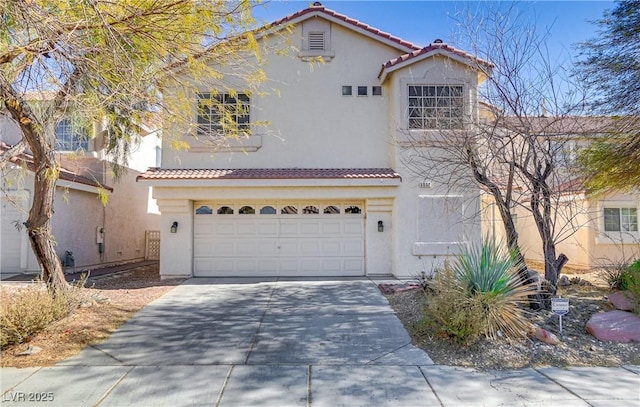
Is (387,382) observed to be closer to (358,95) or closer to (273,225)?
(273,225)

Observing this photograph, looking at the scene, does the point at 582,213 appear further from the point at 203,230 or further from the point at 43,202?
→ the point at 43,202

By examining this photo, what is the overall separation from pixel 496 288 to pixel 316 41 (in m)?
9.72

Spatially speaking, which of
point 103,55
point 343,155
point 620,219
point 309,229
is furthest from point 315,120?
point 620,219

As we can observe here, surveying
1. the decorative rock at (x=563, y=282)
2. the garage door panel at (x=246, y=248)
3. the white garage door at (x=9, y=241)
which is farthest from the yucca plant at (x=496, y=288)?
the white garage door at (x=9, y=241)

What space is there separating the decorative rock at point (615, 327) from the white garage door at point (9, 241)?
1589 centimetres

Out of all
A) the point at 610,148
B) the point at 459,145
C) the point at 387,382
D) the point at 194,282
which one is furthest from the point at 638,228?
the point at 194,282

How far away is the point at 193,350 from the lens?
6.34 meters

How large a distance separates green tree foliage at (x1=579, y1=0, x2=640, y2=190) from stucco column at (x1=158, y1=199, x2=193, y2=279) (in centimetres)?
1082

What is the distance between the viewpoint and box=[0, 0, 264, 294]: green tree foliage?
Result: 17.4 feet

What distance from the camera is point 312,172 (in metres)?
12.5

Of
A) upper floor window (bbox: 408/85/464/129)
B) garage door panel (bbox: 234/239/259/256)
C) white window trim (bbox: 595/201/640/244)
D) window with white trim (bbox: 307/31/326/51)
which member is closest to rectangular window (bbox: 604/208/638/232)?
white window trim (bbox: 595/201/640/244)

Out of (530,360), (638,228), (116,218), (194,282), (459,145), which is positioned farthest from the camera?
(116,218)

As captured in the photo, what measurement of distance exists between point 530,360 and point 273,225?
8.58 meters

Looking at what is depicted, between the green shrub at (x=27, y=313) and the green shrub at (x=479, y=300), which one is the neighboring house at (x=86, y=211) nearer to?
the green shrub at (x=27, y=313)
